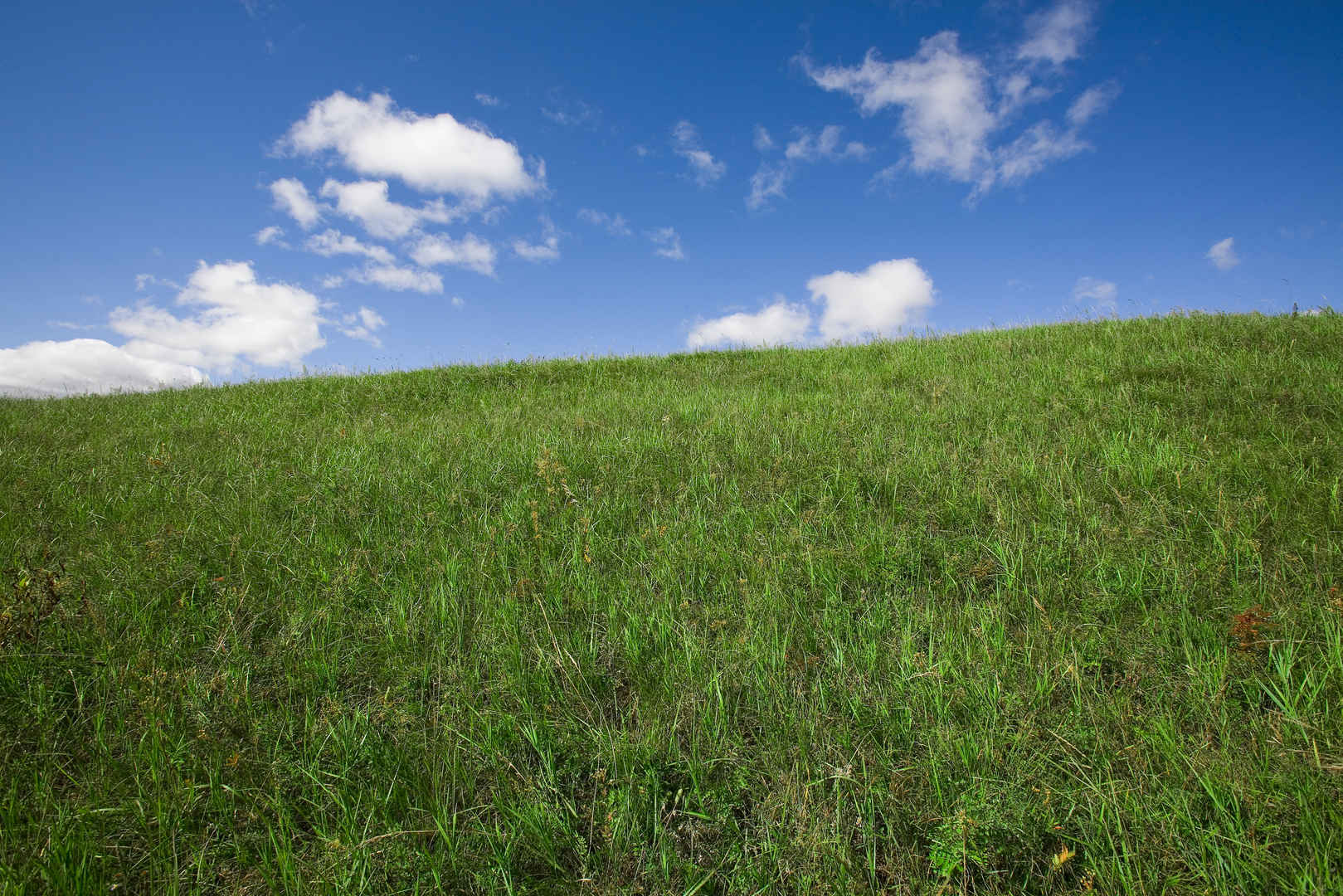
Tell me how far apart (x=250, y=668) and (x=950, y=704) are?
9.60ft

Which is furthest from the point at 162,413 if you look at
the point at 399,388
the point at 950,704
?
the point at 950,704

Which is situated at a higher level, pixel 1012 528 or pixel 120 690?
pixel 1012 528

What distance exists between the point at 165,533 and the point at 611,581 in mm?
2965

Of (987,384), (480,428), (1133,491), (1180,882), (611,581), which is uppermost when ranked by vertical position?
(987,384)

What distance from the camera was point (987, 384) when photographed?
6809mm

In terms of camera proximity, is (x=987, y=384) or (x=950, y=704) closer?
(x=950, y=704)

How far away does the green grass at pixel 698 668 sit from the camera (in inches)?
68.8

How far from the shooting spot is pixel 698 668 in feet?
8.04

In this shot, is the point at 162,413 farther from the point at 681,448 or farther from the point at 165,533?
the point at 681,448

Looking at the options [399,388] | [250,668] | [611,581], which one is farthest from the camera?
[399,388]

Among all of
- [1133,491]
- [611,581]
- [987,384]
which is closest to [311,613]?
[611,581]

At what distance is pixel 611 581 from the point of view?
3.15 metres

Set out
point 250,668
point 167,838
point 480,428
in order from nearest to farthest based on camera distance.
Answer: point 167,838 < point 250,668 < point 480,428

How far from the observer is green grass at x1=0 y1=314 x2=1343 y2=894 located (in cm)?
175
